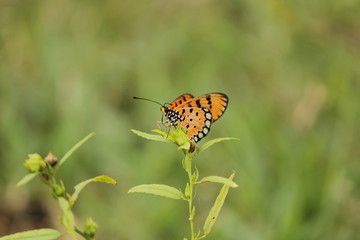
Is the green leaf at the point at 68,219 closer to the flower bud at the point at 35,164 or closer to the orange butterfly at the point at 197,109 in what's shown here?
the flower bud at the point at 35,164

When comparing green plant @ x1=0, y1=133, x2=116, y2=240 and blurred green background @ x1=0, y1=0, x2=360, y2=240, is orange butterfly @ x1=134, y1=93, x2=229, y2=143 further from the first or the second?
blurred green background @ x1=0, y1=0, x2=360, y2=240

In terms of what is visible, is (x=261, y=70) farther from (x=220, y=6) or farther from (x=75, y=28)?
(x=75, y=28)

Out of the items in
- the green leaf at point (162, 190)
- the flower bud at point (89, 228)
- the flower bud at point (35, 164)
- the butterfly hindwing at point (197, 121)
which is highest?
the butterfly hindwing at point (197, 121)

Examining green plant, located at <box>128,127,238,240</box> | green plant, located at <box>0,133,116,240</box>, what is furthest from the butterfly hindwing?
green plant, located at <box>0,133,116,240</box>

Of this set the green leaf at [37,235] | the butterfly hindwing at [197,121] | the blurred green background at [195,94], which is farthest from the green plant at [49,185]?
the blurred green background at [195,94]

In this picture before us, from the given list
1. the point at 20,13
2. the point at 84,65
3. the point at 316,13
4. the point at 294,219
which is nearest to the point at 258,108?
the point at 316,13

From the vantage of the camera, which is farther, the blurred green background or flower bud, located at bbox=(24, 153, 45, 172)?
the blurred green background
